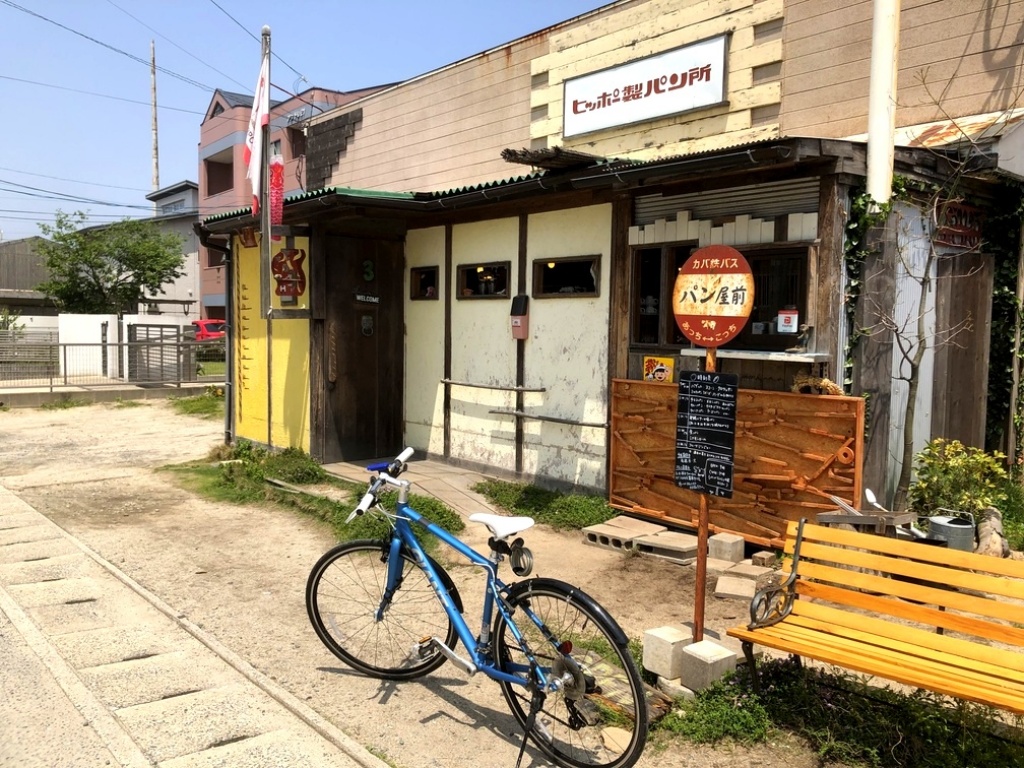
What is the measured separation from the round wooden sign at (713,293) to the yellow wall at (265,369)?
5.88 metres

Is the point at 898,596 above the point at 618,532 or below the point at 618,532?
above

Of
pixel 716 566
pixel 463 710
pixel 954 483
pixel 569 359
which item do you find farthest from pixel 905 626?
pixel 569 359

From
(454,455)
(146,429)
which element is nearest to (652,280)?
(454,455)

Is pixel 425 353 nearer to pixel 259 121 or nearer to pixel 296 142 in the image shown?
pixel 259 121

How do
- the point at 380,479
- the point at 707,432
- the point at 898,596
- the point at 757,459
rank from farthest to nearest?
the point at 757,459
the point at 707,432
the point at 380,479
the point at 898,596

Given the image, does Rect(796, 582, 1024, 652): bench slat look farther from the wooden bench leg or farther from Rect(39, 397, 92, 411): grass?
Rect(39, 397, 92, 411): grass

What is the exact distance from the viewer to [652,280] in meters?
8.00

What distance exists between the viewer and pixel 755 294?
711cm

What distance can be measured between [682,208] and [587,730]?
5.11 meters

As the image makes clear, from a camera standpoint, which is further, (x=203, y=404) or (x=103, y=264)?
(x=103, y=264)

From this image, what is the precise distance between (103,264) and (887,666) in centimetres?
3381

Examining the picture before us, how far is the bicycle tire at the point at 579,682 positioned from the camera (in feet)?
11.6

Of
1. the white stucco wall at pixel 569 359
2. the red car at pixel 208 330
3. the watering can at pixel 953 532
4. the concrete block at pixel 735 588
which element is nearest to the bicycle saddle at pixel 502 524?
the concrete block at pixel 735 588

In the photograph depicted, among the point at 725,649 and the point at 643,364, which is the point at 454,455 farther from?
the point at 725,649
